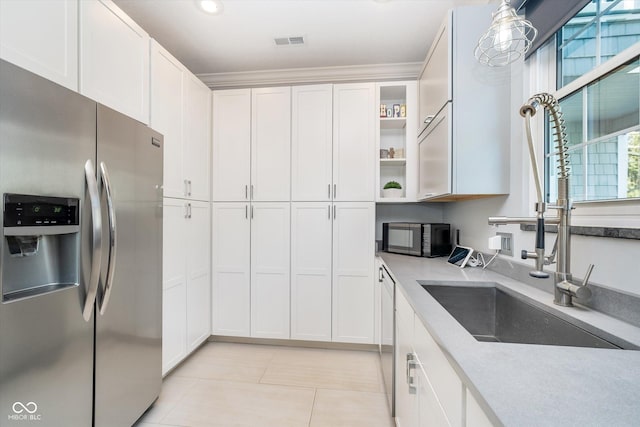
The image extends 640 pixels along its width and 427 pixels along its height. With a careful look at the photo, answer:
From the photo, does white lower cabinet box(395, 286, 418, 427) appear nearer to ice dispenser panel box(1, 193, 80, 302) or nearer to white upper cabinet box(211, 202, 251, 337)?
ice dispenser panel box(1, 193, 80, 302)

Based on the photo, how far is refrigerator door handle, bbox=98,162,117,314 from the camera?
1.29 meters

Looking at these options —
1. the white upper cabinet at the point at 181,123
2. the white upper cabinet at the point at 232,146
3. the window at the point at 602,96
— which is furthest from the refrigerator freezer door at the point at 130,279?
the window at the point at 602,96

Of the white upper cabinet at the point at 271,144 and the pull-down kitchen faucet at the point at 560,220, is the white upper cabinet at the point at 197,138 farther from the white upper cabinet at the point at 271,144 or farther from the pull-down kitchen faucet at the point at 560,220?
the pull-down kitchen faucet at the point at 560,220

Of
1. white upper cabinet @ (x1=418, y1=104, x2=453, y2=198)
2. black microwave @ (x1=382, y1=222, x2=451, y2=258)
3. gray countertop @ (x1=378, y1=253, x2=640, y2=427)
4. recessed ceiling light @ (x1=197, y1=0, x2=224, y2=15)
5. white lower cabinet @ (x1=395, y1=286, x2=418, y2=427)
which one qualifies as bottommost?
white lower cabinet @ (x1=395, y1=286, x2=418, y2=427)

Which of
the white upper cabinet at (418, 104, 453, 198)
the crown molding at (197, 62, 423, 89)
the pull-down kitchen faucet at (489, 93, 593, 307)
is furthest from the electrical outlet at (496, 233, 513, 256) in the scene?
the crown molding at (197, 62, 423, 89)

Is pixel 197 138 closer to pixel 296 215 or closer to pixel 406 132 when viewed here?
pixel 296 215

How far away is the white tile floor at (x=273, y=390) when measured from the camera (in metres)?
1.66

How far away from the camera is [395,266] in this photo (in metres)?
1.81

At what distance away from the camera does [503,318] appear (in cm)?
127

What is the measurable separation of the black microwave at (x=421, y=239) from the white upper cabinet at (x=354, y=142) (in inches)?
15.6

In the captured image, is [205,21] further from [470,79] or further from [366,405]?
[366,405]

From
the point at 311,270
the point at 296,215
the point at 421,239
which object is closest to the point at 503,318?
the point at 421,239

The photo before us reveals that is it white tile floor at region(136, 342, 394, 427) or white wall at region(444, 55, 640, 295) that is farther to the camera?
white tile floor at region(136, 342, 394, 427)

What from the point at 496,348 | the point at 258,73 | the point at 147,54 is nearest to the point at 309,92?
the point at 258,73
